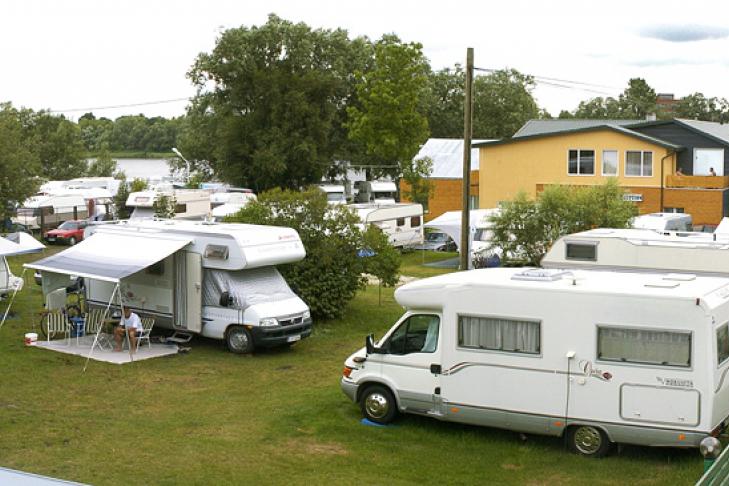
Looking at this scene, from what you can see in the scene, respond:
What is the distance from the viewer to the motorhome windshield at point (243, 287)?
19016mm

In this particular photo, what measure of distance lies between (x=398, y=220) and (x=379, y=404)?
25580mm

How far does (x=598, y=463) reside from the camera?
1185 centimetres

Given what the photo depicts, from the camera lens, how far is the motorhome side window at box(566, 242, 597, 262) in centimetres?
1753

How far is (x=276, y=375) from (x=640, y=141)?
27.9 metres

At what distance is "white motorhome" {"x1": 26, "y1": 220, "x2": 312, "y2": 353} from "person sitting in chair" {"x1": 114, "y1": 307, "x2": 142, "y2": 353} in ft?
2.19

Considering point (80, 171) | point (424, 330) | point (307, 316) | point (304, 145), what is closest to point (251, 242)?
point (307, 316)

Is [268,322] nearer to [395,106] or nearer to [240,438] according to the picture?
[240,438]

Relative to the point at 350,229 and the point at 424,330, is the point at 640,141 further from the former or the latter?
the point at 424,330

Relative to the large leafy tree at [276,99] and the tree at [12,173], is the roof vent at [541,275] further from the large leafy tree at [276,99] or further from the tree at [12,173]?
the large leafy tree at [276,99]

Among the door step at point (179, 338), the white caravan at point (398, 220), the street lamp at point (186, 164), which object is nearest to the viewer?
the door step at point (179, 338)

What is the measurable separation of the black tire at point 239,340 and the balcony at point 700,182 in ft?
85.5

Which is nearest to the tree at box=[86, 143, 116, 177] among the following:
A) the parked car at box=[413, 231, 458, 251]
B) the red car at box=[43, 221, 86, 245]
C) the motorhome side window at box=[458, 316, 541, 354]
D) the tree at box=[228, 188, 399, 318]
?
the red car at box=[43, 221, 86, 245]

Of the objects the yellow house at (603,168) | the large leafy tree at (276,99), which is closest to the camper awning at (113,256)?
the yellow house at (603,168)

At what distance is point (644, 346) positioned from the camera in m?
11.7
